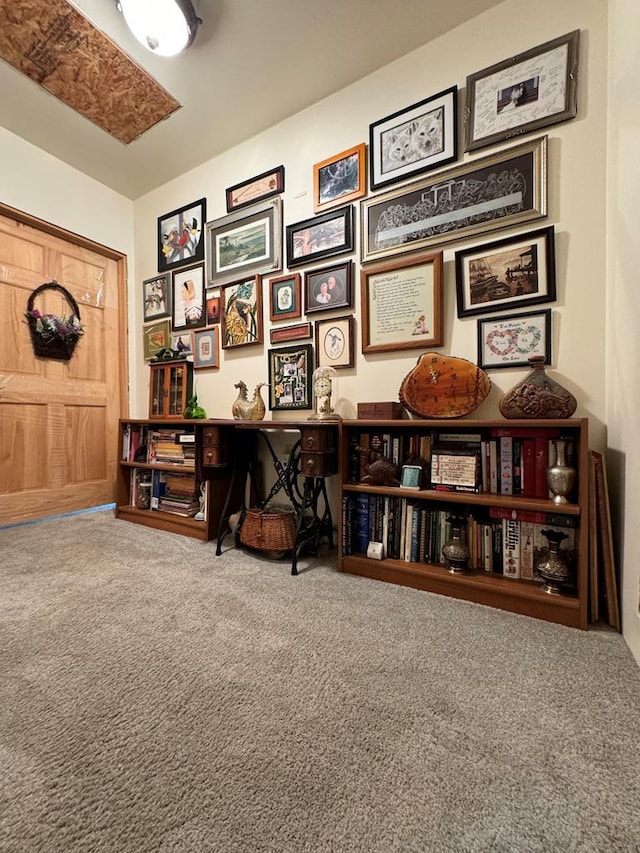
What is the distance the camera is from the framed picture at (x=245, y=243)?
229cm

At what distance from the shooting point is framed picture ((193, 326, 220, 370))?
257 cm

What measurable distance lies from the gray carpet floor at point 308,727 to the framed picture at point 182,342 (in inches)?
74.5

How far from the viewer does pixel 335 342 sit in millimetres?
2094

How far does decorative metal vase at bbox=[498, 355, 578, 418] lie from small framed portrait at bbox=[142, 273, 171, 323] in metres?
2.67

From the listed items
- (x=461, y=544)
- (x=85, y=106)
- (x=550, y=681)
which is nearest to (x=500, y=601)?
(x=461, y=544)

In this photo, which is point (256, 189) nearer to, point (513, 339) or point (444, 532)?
point (513, 339)

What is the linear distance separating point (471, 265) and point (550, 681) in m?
1.74

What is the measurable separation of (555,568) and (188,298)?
9.52ft

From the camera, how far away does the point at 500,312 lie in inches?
65.3

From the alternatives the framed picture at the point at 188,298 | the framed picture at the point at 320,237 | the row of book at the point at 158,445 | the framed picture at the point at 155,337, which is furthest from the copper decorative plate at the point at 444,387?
the framed picture at the point at 155,337

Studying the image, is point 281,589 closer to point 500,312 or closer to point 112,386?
point 500,312

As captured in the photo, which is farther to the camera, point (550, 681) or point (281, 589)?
point (281, 589)

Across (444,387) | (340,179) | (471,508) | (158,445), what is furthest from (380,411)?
(158,445)

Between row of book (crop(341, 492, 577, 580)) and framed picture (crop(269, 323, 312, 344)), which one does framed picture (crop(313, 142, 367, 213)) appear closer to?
framed picture (crop(269, 323, 312, 344))
